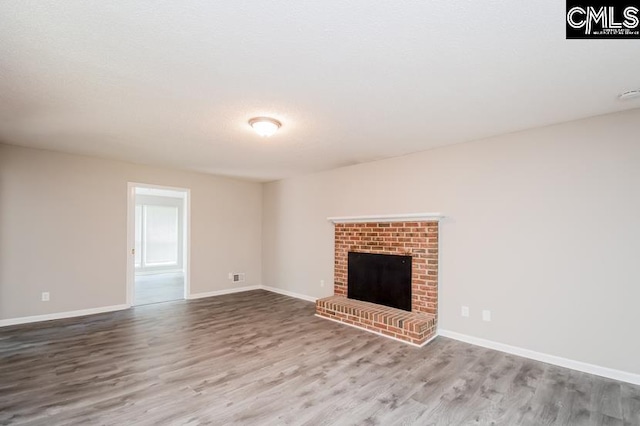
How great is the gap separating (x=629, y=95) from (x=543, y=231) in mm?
1379

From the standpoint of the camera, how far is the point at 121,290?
16.6 feet

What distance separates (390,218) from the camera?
4.42 metres

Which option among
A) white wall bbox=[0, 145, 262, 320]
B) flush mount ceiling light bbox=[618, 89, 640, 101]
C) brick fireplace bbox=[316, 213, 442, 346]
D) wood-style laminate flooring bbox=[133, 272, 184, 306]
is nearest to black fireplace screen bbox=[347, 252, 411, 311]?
brick fireplace bbox=[316, 213, 442, 346]

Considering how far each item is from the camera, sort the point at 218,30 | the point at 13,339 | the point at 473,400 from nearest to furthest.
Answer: the point at 218,30 < the point at 473,400 < the point at 13,339

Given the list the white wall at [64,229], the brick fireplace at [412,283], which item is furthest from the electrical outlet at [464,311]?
the white wall at [64,229]

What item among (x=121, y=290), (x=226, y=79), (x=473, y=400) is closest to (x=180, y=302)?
(x=121, y=290)

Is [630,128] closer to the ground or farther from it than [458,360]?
farther from it

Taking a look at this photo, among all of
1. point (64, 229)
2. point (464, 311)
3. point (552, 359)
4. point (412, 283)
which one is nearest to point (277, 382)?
point (412, 283)

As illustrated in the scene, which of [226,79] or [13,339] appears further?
[13,339]

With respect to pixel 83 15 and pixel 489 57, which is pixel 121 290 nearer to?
pixel 83 15

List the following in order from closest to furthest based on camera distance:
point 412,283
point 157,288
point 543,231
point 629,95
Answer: point 629,95
point 543,231
point 412,283
point 157,288

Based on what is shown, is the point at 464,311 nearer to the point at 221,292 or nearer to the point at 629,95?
the point at 629,95

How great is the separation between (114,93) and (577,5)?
3.29 m

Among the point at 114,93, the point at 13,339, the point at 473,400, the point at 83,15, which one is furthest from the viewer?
the point at 13,339
